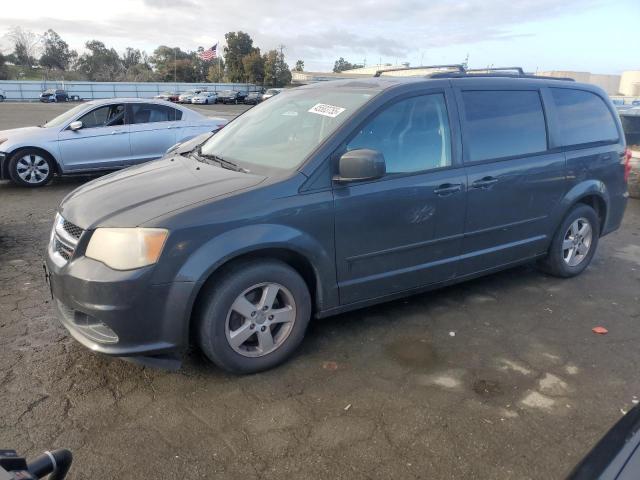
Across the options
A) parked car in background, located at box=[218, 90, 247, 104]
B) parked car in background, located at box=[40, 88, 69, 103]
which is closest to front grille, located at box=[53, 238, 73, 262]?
parked car in background, located at box=[218, 90, 247, 104]

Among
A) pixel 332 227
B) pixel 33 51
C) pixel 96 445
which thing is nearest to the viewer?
pixel 96 445

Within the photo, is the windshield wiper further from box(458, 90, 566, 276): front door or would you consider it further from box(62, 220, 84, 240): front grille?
box(458, 90, 566, 276): front door

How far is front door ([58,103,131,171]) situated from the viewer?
28.3 ft

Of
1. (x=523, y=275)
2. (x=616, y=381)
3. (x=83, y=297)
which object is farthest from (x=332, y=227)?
(x=523, y=275)

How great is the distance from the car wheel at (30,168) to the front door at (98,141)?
0.30m

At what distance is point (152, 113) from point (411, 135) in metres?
6.87

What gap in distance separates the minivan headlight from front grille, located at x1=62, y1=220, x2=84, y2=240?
0.26 meters

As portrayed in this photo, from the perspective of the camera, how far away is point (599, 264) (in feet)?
17.7

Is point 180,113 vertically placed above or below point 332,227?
above

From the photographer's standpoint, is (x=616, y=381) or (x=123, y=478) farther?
(x=616, y=381)

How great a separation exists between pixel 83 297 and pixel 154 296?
1.36 ft

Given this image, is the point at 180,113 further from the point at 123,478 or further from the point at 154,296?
the point at 123,478

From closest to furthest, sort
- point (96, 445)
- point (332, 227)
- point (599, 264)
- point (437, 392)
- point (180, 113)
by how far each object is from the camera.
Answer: point (96, 445)
point (437, 392)
point (332, 227)
point (599, 264)
point (180, 113)

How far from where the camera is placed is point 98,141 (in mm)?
8734
